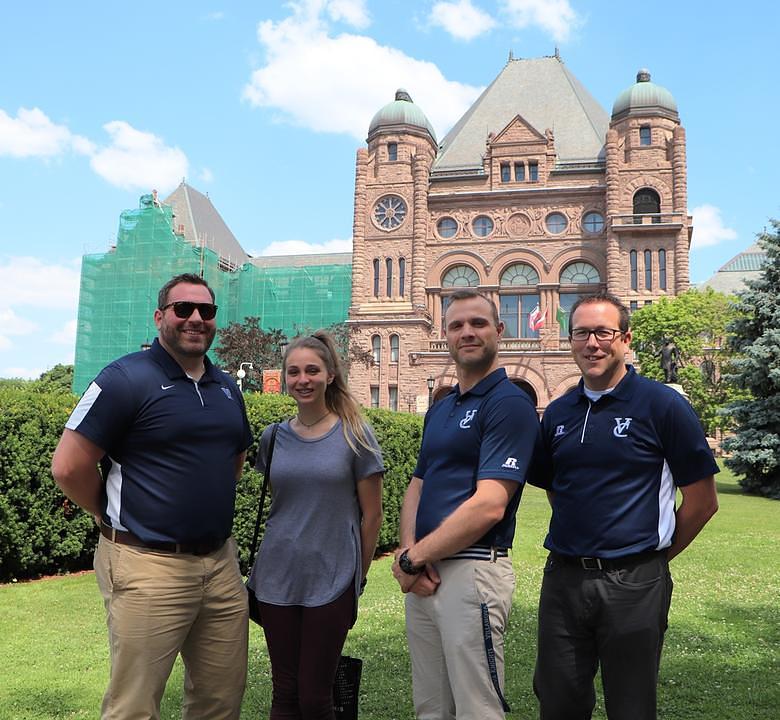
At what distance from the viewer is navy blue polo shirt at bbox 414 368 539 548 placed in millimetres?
2967

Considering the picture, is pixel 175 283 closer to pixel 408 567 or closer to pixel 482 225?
pixel 408 567

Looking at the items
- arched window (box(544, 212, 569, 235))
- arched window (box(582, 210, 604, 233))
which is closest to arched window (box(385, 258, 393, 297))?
arched window (box(544, 212, 569, 235))

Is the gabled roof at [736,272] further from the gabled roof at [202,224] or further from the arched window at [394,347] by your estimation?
the gabled roof at [202,224]

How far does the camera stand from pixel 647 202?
45.5 m

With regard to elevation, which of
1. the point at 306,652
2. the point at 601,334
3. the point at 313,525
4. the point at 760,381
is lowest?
the point at 306,652

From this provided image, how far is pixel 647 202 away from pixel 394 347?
62.2ft

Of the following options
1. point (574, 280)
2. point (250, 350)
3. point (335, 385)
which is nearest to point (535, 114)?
point (574, 280)

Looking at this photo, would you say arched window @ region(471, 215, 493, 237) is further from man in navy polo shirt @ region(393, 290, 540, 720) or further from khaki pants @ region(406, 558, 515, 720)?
khaki pants @ region(406, 558, 515, 720)

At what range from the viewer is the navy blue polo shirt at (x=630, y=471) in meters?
3.08

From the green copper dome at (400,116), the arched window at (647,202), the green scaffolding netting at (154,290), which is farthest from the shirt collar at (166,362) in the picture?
the green copper dome at (400,116)

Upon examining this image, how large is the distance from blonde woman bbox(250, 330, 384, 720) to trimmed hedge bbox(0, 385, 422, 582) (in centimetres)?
550

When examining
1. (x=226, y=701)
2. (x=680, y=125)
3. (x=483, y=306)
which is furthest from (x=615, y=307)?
(x=680, y=125)

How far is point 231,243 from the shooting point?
67625mm

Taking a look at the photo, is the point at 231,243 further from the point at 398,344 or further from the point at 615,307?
the point at 615,307
